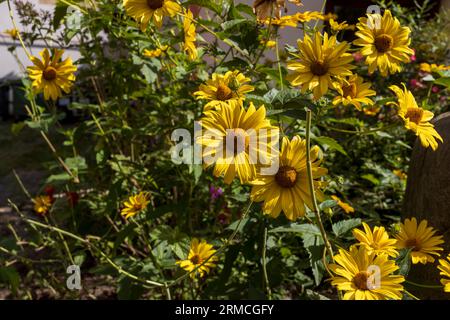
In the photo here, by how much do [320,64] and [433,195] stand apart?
0.81 metres

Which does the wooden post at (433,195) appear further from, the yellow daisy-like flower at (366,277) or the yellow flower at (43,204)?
the yellow flower at (43,204)

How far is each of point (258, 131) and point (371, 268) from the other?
0.31 meters

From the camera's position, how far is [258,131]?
76 cm

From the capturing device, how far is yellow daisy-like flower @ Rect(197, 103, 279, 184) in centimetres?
74

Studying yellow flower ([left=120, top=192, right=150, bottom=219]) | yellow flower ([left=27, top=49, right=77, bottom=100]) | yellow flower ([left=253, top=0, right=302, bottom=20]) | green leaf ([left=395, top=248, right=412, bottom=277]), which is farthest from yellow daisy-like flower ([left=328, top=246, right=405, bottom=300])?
yellow flower ([left=27, top=49, right=77, bottom=100])

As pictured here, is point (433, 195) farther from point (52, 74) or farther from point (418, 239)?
point (52, 74)

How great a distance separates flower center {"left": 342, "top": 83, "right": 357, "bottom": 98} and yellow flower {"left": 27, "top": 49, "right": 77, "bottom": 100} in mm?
760

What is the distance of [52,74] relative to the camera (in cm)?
129

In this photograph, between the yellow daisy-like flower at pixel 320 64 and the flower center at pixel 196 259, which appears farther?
the flower center at pixel 196 259

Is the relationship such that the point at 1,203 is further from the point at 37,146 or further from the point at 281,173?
the point at 281,173

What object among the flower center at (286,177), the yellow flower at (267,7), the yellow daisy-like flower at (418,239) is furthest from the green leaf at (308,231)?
the yellow flower at (267,7)

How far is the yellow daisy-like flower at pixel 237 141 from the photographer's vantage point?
29.1 inches

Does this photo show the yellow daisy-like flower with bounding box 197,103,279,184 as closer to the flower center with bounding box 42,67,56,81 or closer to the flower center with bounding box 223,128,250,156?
the flower center with bounding box 223,128,250,156
